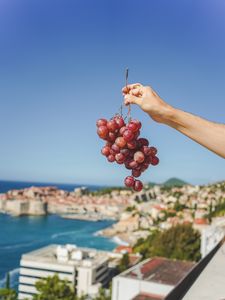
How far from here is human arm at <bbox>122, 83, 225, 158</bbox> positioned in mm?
338

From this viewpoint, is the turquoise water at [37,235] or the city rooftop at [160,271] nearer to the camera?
the city rooftop at [160,271]

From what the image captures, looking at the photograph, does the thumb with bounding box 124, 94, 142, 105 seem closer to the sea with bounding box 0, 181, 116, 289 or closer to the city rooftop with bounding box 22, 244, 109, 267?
the city rooftop with bounding box 22, 244, 109, 267

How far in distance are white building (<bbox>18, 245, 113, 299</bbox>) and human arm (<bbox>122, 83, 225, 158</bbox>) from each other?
1285 cm

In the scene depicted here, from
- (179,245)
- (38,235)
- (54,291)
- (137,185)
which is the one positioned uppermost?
(137,185)

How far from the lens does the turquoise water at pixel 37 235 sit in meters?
21.8

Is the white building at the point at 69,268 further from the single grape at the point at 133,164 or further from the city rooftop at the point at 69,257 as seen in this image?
the single grape at the point at 133,164

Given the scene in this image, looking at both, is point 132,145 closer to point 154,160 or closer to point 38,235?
point 154,160

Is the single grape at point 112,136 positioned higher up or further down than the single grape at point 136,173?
higher up

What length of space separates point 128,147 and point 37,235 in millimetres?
28959

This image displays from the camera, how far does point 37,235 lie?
28.3 meters

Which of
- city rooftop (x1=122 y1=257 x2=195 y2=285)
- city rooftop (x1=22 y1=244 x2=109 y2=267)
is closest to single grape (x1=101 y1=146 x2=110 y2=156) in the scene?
city rooftop (x1=122 y1=257 x2=195 y2=285)

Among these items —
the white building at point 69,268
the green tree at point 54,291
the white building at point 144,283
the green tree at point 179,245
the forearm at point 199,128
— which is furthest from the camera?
the white building at point 69,268

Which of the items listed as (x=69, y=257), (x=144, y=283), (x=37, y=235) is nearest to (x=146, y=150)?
(x=144, y=283)

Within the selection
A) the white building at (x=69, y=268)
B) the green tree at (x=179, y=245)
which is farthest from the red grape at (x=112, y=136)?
the white building at (x=69, y=268)
